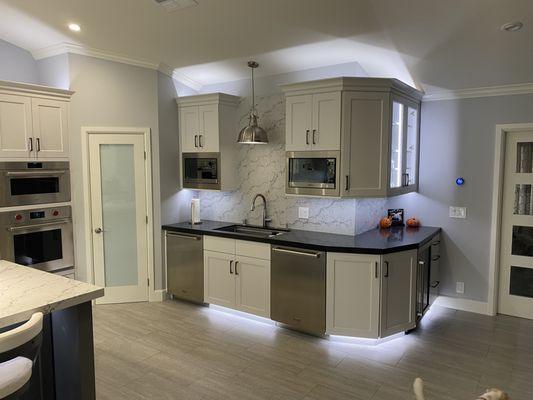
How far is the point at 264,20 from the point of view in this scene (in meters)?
3.50

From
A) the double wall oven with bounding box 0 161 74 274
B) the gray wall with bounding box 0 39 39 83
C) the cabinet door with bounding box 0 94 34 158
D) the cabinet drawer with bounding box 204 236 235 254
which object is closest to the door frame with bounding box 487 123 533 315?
the cabinet drawer with bounding box 204 236 235 254

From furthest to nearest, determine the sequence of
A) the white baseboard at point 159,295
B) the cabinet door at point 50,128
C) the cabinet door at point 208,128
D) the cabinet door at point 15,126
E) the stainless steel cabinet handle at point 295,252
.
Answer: the white baseboard at point 159,295, the cabinet door at point 208,128, the cabinet door at point 50,128, the cabinet door at point 15,126, the stainless steel cabinet handle at point 295,252

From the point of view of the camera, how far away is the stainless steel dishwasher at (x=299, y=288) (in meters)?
3.66

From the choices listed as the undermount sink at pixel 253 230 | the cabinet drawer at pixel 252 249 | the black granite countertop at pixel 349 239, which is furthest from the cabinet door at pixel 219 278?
the undermount sink at pixel 253 230

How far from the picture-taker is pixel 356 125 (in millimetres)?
3723

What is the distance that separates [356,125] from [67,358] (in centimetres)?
296

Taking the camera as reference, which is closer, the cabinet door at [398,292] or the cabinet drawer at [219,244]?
the cabinet door at [398,292]

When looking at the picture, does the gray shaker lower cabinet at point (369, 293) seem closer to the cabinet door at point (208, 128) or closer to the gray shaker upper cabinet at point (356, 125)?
the gray shaker upper cabinet at point (356, 125)

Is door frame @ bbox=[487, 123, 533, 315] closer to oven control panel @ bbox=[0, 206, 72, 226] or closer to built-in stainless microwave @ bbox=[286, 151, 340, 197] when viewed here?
built-in stainless microwave @ bbox=[286, 151, 340, 197]

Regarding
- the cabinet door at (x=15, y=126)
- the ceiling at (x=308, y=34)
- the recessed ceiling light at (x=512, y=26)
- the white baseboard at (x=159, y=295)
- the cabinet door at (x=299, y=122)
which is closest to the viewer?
the recessed ceiling light at (x=512, y=26)

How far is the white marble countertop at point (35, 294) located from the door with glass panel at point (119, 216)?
2059 millimetres

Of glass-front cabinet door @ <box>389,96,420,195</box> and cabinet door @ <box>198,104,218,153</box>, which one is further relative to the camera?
cabinet door @ <box>198,104,218,153</box>

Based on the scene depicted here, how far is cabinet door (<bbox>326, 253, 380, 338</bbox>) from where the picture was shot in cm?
350

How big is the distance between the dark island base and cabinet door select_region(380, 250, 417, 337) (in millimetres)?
2413
